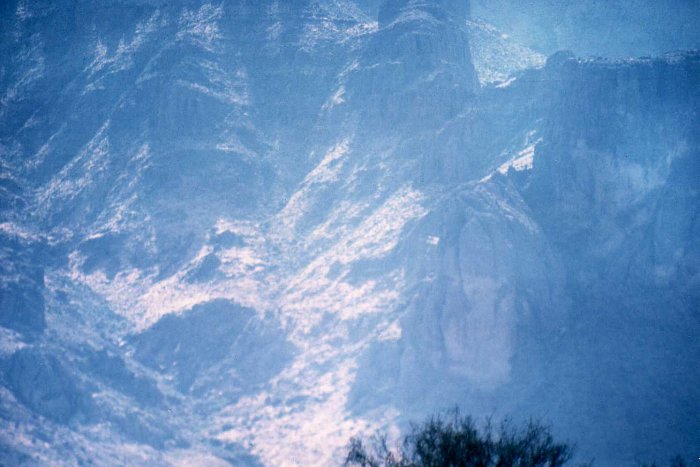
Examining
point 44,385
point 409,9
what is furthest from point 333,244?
point 409,9

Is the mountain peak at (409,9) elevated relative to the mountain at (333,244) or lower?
elevated

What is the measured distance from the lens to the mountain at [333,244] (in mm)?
56469

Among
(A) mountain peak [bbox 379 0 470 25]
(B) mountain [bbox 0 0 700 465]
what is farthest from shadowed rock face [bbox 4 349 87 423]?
(A) mountain peak [bbox 379 0 470 25]

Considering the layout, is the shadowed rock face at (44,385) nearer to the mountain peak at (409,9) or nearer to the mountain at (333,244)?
the mountain at (333,244)

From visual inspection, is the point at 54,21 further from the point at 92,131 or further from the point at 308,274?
the point at 308,274

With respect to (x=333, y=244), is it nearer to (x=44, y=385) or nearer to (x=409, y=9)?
(x=44, y=385)

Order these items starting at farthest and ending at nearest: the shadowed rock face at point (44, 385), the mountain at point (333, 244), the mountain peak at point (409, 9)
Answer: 1. the mountain peak at point (409, 9)
2. the shadowed rock face at point (44, 385)
3. the mountain at point (333, 244)

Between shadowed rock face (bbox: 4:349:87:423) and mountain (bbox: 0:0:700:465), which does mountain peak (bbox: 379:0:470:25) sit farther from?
shadowed rock face (bbox: 4:349:87:423)

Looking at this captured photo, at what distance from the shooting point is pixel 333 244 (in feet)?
257

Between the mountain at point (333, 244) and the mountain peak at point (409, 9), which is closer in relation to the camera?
the mountain at point (333, 244)

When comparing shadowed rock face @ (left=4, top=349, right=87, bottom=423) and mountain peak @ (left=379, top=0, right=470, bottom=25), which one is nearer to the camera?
shadowed rock face @ (left=4, top=349, right=87, bottom=423)

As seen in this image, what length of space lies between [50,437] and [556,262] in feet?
187

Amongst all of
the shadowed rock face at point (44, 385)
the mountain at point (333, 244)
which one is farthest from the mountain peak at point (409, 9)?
the shadowed rock face at point (44, 385)

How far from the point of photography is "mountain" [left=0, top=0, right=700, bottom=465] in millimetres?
56469
